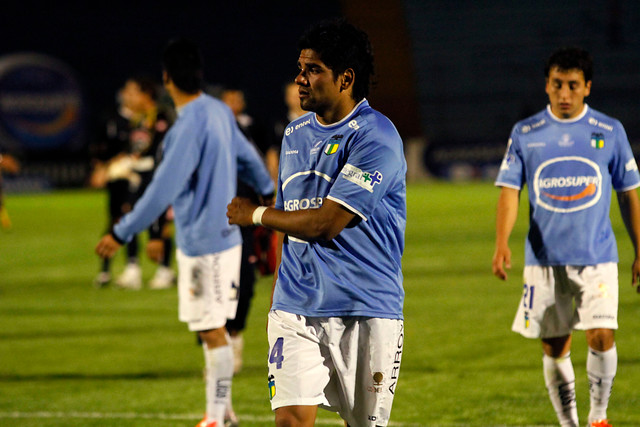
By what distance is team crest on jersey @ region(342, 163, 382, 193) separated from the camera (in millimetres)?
3455

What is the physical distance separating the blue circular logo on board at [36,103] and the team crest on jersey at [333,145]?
3079 cm

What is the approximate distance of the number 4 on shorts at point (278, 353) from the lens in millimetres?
3617

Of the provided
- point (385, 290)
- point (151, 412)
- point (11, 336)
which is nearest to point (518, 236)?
point (11, 336)

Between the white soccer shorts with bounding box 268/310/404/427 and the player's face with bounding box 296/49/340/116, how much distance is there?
0.82 metres

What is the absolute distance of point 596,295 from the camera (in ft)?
16.5

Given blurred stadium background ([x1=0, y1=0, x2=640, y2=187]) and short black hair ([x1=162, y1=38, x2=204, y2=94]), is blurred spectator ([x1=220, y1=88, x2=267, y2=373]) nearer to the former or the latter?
short black hair ([x1=162, y1=38, x2=204, y2=94])

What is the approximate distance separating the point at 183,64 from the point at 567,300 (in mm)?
2496

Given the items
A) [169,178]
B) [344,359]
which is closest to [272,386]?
[344,359]

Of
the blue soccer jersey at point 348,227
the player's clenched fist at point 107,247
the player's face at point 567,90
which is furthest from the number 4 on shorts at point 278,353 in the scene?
the player's face at point 567,90

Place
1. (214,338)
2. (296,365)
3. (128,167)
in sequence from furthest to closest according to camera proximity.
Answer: (128,167) → (214,338) → (296,365)

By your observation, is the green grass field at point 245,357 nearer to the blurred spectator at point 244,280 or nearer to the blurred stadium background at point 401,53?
the blurred spectator at point 244,280

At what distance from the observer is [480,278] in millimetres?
11633

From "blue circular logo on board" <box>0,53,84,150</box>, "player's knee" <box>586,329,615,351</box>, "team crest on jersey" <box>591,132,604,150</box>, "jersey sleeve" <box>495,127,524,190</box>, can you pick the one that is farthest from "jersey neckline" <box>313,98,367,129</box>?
"blue circular logo on board" <box>0,53,84,150</box>

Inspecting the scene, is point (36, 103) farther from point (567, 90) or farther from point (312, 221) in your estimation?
point (312, 221)
